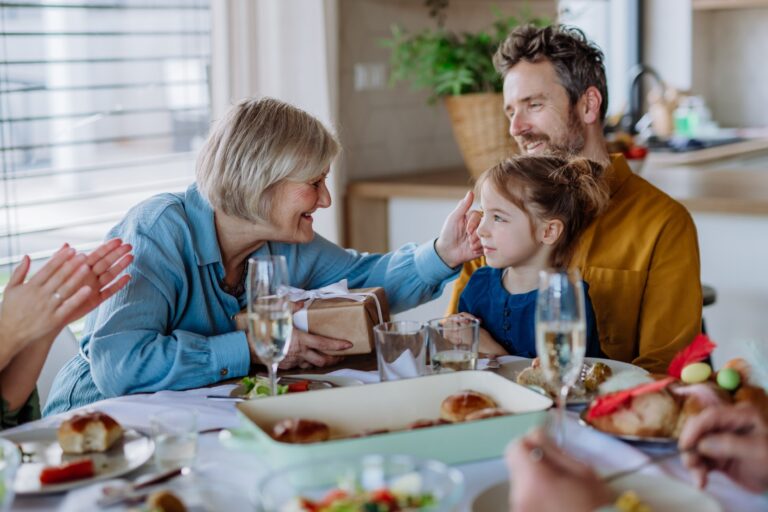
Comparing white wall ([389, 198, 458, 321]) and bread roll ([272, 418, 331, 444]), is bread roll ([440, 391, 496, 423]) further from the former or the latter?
white wall ([389, 198, 458, 321])

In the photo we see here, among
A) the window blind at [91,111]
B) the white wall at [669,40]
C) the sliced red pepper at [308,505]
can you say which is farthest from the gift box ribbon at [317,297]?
the white wall at [669,40]

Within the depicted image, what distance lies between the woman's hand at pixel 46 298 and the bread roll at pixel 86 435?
0.26 m

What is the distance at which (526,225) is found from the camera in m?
2.03

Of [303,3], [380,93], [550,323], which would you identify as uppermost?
[303,3]

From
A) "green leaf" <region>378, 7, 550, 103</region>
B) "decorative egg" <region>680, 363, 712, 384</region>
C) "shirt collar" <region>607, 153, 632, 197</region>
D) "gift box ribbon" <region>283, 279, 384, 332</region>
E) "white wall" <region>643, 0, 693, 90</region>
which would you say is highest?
"white wall" <region>643, 0, 693, 90</region>

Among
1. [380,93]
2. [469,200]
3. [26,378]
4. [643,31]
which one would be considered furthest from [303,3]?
[643,31]

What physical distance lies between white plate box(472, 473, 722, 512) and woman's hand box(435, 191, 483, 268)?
991mm

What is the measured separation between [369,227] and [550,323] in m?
2.65

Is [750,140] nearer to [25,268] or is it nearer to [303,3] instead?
[303,3]

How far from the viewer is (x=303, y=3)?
3453mm

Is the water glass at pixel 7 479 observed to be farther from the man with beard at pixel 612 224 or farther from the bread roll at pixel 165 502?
the man with beard at pixel 612 224

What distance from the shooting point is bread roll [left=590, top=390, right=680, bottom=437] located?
1.29 metres

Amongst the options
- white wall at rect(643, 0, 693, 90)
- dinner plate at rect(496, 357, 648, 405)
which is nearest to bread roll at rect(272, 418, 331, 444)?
dinner plate at rect(496, 357, 648, 405)

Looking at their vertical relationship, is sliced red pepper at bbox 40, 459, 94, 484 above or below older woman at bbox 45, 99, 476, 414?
below
